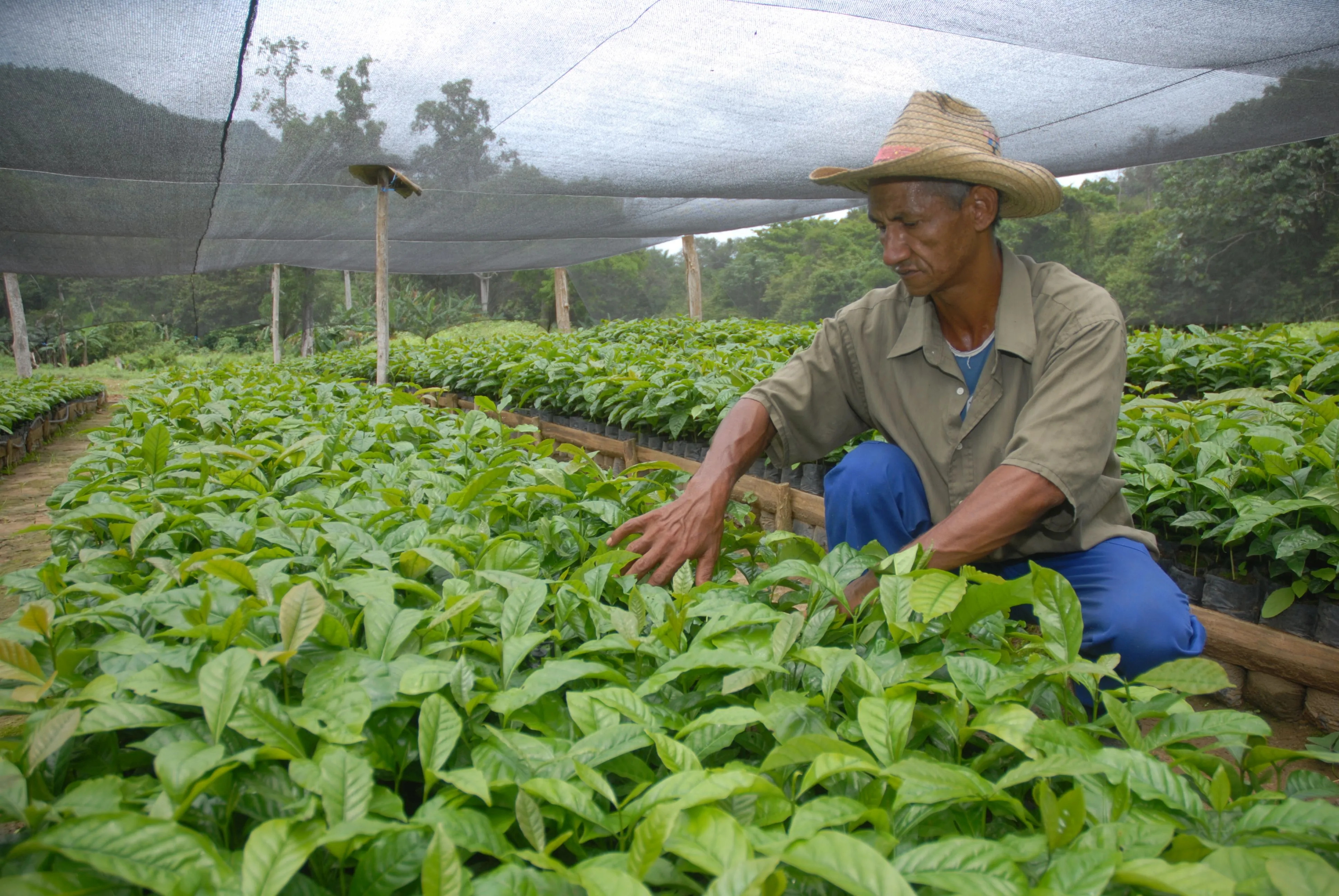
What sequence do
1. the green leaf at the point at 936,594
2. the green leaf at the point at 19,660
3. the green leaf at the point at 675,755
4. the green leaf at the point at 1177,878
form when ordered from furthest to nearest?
the green leaf at the point at 936,594
the green leaf at the point at 19,660
the green leaf at the point at 675,755
the green leaf at the point at 1177,878

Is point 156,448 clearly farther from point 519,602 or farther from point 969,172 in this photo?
point 969,172

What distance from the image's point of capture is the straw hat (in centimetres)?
178

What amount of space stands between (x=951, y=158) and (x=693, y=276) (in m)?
8.24

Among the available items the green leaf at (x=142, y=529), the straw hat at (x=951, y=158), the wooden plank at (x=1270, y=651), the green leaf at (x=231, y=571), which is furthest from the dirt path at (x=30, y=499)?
the wooden plank at (x=1270, y=651)

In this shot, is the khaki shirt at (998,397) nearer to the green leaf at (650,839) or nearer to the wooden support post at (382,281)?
the green leaf at (650,839)

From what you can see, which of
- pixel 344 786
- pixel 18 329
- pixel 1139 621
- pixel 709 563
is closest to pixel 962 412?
pixel 1139 621

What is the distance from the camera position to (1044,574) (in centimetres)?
107

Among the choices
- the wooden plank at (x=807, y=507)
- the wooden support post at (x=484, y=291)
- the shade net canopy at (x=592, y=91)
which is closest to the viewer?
the wooden plank at (x=807, y=507)

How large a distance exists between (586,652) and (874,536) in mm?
980

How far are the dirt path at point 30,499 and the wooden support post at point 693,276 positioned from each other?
229 inches

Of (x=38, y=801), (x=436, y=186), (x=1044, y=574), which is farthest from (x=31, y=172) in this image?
(x=1044, y=574)

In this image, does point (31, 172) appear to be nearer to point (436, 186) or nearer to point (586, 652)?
point (436, 186)

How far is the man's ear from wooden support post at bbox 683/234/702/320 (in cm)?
751

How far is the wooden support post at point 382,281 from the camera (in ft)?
18.2
